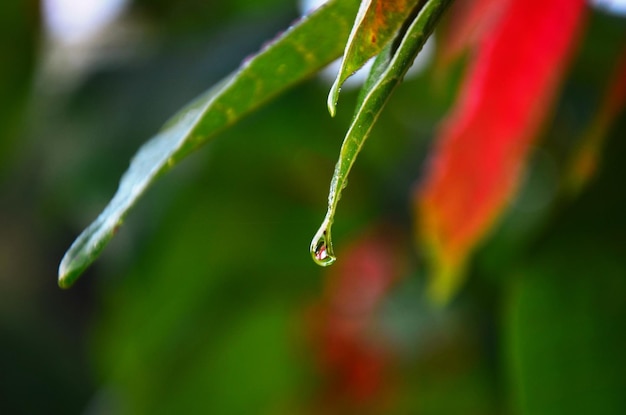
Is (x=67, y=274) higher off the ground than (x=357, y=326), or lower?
higher

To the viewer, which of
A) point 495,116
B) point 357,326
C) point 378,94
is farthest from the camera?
point 357,326

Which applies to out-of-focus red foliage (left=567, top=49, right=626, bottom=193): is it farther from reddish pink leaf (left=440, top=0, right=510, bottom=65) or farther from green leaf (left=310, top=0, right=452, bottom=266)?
green leaf (left=310, top=0, right=452, bottom=266)

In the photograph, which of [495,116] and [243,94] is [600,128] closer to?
[495,116]

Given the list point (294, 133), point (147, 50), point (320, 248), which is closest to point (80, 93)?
point (147, 50)

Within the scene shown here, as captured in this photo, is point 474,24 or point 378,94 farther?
point 474,24

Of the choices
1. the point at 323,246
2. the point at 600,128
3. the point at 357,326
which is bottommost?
the point at 357,326

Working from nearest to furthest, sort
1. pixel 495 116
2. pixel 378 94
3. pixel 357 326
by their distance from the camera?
pixel 378 94, pixel 495 116, pixel 357 326

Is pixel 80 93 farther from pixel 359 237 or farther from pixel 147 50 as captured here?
pixel 359 237

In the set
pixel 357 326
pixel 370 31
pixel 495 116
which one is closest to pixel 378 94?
pixel 370 31
